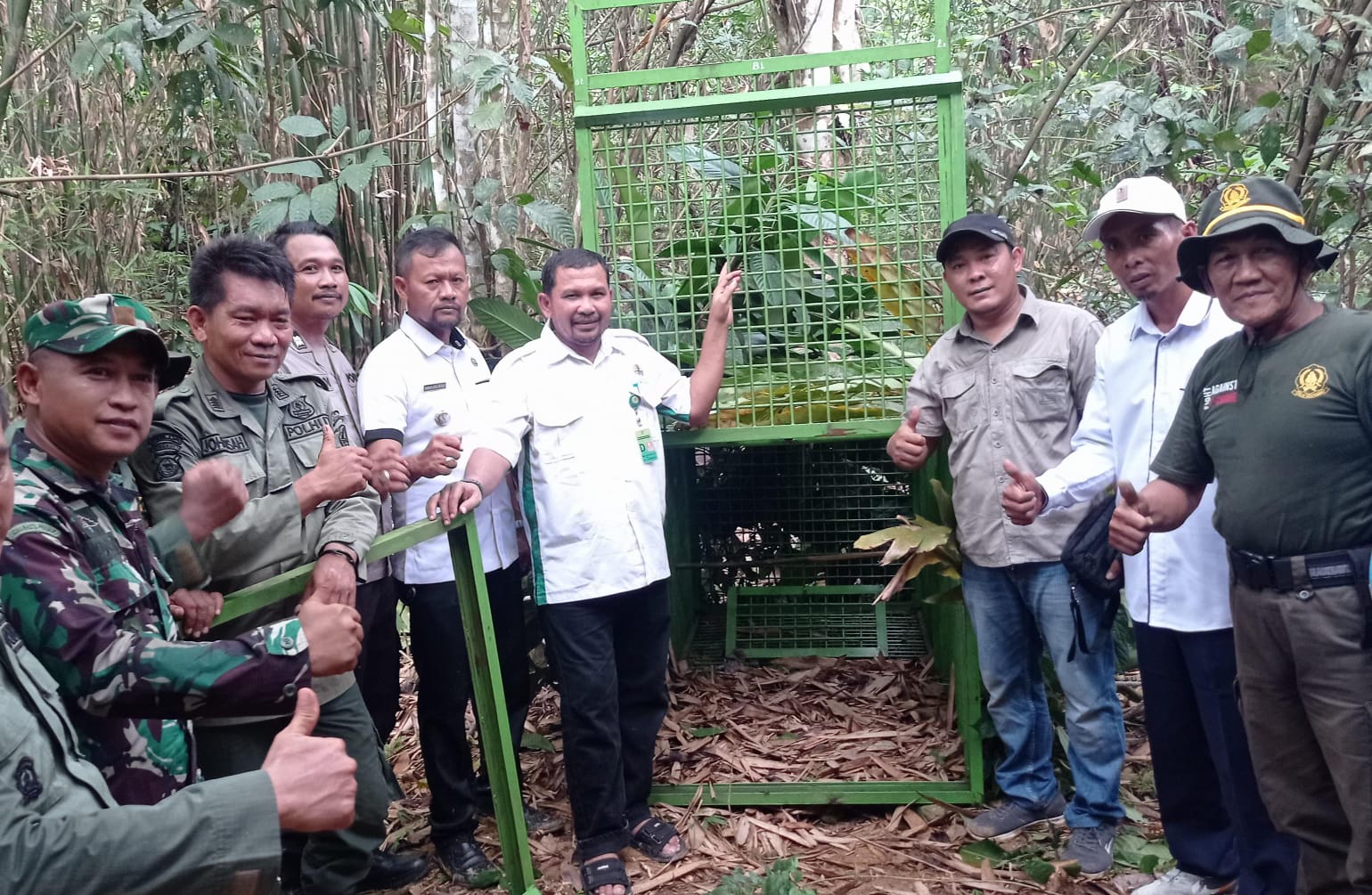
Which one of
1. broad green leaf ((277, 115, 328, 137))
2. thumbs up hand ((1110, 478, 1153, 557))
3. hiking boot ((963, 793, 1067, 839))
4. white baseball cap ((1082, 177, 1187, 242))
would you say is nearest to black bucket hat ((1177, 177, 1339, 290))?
white baseball cap ((1082, 177, 1187, 242))

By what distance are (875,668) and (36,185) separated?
4301 mm

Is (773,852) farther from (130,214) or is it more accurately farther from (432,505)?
(130,214)

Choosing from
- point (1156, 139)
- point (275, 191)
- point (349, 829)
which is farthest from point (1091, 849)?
point (275, 191)

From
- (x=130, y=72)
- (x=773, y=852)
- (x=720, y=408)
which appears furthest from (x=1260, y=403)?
(x=130, y=72)

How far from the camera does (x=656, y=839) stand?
3861mm

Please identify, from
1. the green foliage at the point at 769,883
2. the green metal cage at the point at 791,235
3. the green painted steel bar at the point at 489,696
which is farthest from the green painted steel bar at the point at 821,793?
the green painted steel bar at the point at 489,696

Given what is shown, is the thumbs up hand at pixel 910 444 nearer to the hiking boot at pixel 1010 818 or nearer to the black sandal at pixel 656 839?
the hiking boot at pixel 1010 818

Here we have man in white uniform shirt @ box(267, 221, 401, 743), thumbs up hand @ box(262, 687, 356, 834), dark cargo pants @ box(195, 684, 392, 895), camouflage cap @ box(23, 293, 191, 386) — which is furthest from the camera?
man in white uniform shirt @ box(267, 221, 401, 743)

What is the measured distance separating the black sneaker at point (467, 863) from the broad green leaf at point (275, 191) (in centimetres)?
242

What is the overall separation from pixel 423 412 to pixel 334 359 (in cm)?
35

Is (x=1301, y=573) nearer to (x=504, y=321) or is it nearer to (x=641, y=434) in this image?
(x=641, y=434)

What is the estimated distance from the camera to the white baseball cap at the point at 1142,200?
3176 millimetres

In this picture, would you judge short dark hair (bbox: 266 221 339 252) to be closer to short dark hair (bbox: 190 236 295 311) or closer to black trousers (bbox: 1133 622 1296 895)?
short dark hair (bbox: 190 236 295 311)

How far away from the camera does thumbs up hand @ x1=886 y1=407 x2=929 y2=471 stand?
12.3 ft
